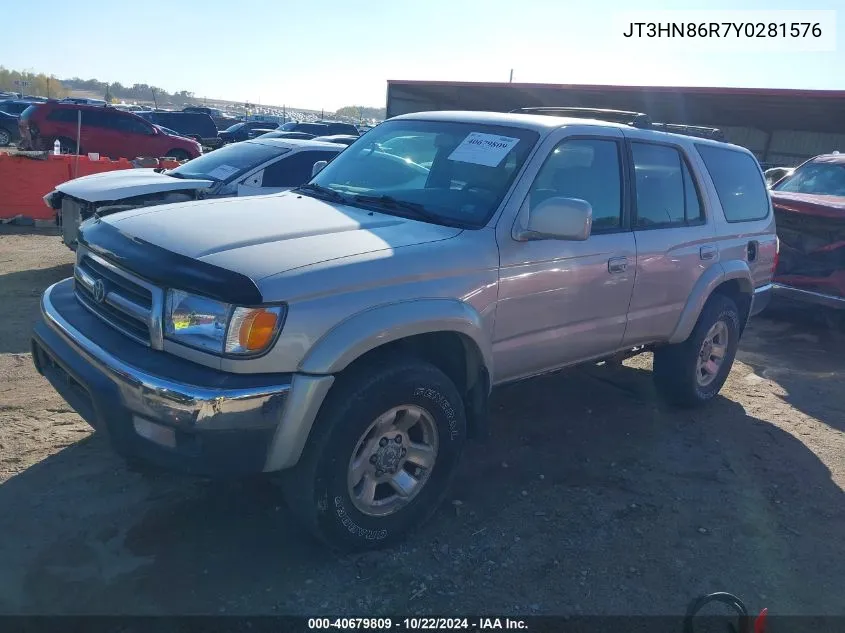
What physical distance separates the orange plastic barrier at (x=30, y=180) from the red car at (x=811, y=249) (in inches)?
380

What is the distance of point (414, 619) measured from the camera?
2859 millimetres

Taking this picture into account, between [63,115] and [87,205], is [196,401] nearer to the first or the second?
[87,205]

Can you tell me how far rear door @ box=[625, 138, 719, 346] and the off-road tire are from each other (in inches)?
14.2

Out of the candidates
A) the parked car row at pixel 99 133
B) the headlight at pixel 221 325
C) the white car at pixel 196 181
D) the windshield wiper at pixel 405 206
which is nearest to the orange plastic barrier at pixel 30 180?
the white car at pixel 196 181

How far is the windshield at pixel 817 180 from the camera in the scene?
865 cm

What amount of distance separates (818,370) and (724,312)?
1.98m

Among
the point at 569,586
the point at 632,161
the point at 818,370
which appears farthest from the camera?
the point at 818,370

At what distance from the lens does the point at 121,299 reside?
310cm

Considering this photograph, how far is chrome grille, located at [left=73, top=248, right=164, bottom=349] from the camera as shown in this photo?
9.49 feet

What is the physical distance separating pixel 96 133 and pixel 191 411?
63.0ft

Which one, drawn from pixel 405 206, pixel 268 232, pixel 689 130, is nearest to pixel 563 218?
pixel 405 206

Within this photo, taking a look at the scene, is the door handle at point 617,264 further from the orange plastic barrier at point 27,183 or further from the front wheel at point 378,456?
the orange plastic barrier at point 27,183

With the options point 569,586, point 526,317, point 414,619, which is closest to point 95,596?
point 414,619

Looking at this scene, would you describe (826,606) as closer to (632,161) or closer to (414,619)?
(414,619)
